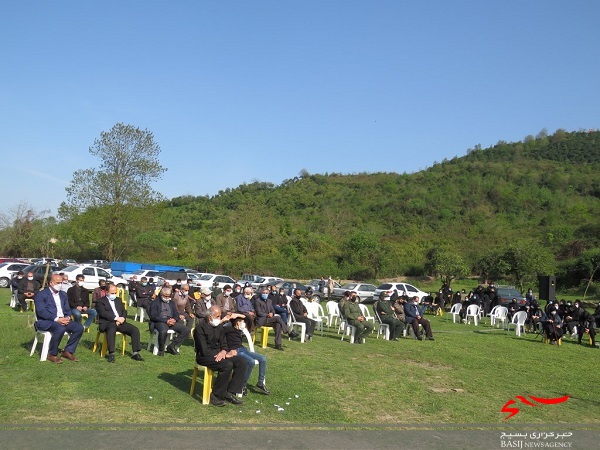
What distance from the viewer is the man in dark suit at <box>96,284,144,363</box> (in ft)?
34.2

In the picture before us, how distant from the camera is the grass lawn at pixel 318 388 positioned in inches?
278

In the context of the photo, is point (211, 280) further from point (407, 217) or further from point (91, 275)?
point (407, 217)

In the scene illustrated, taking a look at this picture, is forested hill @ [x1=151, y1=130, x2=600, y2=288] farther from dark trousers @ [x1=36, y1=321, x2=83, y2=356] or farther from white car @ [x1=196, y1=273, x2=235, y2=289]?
dark trousers @ [x1=36, y1=321, x2=83, y2=356]

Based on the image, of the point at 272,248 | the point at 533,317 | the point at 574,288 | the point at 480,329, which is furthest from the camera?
the point at 272,248

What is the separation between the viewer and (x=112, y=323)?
10.6m

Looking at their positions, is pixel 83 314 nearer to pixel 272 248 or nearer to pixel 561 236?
pixel 272 248

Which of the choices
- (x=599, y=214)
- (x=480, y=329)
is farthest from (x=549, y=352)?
(x=599, y=214)

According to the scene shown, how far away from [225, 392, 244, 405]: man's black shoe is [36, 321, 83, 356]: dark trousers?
3801 millimetres

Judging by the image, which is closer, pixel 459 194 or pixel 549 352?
pixel 549 352

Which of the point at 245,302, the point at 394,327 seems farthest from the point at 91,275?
the point at 394,327

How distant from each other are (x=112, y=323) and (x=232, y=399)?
3958 mm

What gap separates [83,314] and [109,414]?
7.21 meters

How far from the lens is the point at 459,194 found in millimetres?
93125

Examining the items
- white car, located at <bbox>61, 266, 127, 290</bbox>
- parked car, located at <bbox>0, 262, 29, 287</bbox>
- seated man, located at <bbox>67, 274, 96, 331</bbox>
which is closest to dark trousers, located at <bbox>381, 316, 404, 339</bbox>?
seated man, located at <bbox>67, 274, 96, 331</bbox>
